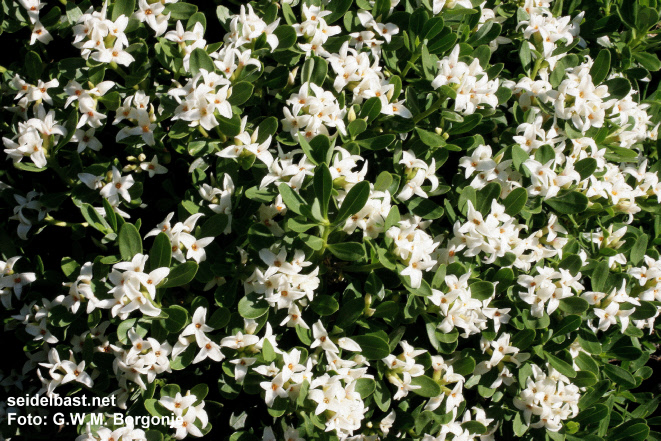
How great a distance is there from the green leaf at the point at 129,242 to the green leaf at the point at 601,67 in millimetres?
2397

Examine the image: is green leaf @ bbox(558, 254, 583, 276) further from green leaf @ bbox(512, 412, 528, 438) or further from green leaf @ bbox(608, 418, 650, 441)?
green leaf @ bbox(608, 418, 650, 441)

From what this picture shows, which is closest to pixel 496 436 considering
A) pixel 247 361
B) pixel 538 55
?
pixel 247 361

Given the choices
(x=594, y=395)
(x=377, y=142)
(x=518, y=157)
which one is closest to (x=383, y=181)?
(x=377, y=142)

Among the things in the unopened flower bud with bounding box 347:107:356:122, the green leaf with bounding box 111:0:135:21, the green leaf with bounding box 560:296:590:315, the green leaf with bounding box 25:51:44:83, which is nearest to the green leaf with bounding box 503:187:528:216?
the green leaf with bounding box 560:296:590:315

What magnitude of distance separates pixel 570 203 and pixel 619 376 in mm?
984

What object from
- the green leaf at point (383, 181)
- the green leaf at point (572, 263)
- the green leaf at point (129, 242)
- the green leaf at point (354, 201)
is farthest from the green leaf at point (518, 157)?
the green leaf at point (129, 242)

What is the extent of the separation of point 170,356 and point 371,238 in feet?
3.21

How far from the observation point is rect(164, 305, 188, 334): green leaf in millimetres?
2152

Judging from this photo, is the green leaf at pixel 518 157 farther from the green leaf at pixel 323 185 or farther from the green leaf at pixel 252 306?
the green leaf at pixel 252 306

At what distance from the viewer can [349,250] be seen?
218 cm

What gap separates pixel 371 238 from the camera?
2.36m

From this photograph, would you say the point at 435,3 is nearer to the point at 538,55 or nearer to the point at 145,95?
the point at 538,55

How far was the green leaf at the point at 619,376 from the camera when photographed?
2783 millimetres

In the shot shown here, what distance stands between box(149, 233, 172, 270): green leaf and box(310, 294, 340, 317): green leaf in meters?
0.63
